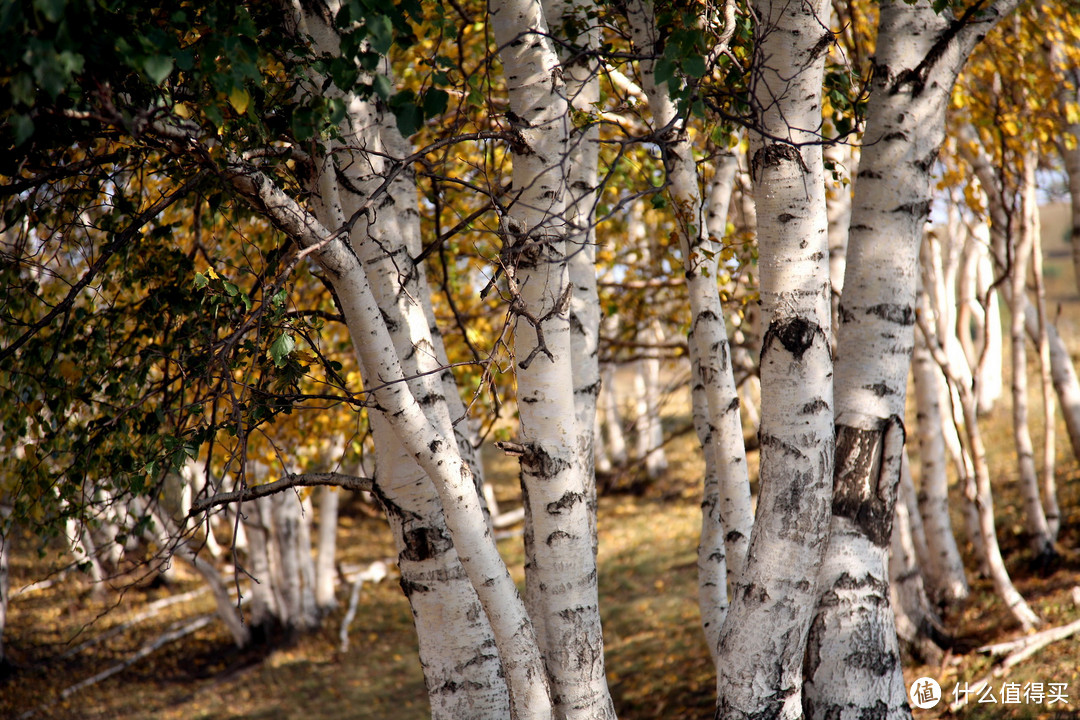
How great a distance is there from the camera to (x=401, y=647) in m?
10.0

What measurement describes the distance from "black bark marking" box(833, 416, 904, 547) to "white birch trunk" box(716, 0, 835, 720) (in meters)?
0.28

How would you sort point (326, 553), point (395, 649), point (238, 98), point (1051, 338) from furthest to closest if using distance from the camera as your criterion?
point (326, 553)
point (395, 649)
point (1051, 338)
point (238, 98)

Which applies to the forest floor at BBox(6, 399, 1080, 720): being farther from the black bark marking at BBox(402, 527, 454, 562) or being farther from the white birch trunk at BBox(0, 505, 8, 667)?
the black bark marking at BBox(402, 527, 454, 562)

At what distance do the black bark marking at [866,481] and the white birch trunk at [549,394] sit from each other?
1.04 meters

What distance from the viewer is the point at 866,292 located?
2934 mm

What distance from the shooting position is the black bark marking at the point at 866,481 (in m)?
2.88

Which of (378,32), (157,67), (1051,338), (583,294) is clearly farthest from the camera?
(1051,338)

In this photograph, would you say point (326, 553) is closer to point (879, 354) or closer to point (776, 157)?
point (879, 354)

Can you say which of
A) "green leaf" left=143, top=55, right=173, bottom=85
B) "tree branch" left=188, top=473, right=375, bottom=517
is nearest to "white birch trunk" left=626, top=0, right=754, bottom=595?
"tree branch" left=188, top=473, right=375, bottom=517

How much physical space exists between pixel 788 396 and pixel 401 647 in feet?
28.7

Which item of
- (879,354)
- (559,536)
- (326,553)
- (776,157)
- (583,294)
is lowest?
(326,553)

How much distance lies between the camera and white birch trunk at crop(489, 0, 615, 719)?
2.52 m

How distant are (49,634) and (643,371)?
12.1 meters

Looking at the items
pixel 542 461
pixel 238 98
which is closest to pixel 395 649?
pixel 542 461
